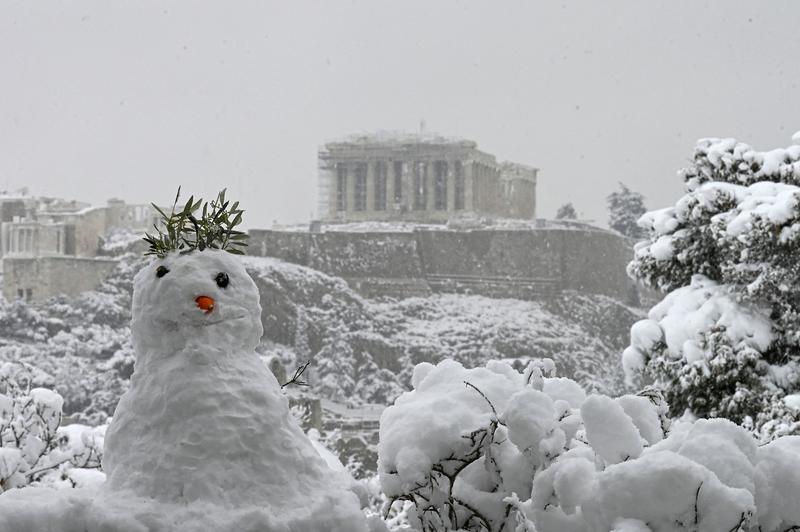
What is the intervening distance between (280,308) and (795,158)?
2636 centimetres

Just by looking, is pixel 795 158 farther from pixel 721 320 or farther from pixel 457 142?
pixel 457 142

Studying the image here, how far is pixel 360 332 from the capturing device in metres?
31.3

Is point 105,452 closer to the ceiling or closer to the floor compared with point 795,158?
closer to the floor

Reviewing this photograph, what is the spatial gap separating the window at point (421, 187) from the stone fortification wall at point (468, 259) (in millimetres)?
5931

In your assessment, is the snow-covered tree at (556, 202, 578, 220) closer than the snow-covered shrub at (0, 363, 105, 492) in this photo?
No

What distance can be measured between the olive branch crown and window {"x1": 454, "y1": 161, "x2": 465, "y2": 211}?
4012 cm

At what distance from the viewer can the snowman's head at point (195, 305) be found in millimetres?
1255

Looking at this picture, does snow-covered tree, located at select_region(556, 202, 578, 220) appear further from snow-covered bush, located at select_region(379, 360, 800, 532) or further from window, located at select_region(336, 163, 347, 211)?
snow-covered bush, located at select_region(379, 360, 800, 532)

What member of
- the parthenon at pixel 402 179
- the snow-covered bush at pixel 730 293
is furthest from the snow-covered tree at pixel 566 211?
the snow-covered bush at pixel 730 293

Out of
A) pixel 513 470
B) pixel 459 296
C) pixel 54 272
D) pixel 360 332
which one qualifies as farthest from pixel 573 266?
pixel 513 470

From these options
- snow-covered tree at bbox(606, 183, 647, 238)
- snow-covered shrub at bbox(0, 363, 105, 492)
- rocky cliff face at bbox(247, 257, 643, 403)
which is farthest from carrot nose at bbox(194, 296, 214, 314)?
snow-covered tree at bbox(606, 183, 647, 238)

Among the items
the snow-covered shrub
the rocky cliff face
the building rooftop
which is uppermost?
the building rooftop

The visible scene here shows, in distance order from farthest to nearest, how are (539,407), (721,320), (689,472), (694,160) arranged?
(694,160)
(721,320)
(539,407)
(689,472)

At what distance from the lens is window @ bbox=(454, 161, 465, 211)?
136 feet
